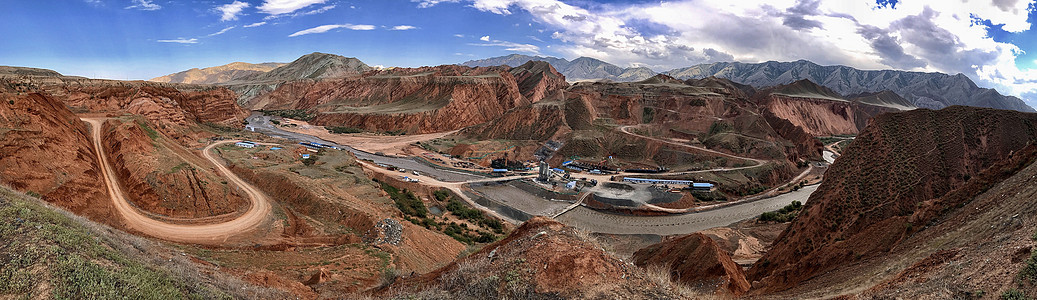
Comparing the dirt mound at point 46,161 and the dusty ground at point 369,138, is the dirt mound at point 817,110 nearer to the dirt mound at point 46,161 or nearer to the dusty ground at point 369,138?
the dusty ground at point 369,138

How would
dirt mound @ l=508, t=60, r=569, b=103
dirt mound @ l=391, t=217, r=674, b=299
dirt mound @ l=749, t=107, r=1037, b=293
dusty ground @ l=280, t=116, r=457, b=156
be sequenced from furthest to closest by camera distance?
dirt mound @ l=508, t=60, r=569, b=103 < dusty ground @ l=280, t=116, r=457, b=156 < dirt mound @ l=749, t=107, r=1037, b=293 < dirt mound @ l=391, t=217, r=674, b=299

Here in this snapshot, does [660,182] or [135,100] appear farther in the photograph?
[135,100]

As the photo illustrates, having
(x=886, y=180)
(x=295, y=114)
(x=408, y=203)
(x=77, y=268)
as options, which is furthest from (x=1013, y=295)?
(x=295, y=114)

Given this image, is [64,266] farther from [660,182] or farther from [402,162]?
[402,162]

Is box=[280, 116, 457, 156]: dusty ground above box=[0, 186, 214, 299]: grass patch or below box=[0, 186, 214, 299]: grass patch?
below

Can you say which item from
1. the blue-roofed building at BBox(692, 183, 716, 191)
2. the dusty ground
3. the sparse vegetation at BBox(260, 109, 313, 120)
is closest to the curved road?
the blue-roofed building at BBox(692, 183, 716, 191)

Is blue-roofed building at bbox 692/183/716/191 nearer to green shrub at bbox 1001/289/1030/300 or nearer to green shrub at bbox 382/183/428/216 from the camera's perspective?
green shrub at bbox 382/183/428/216

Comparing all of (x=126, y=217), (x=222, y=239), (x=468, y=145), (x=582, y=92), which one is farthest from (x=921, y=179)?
(x=582, y=92)
